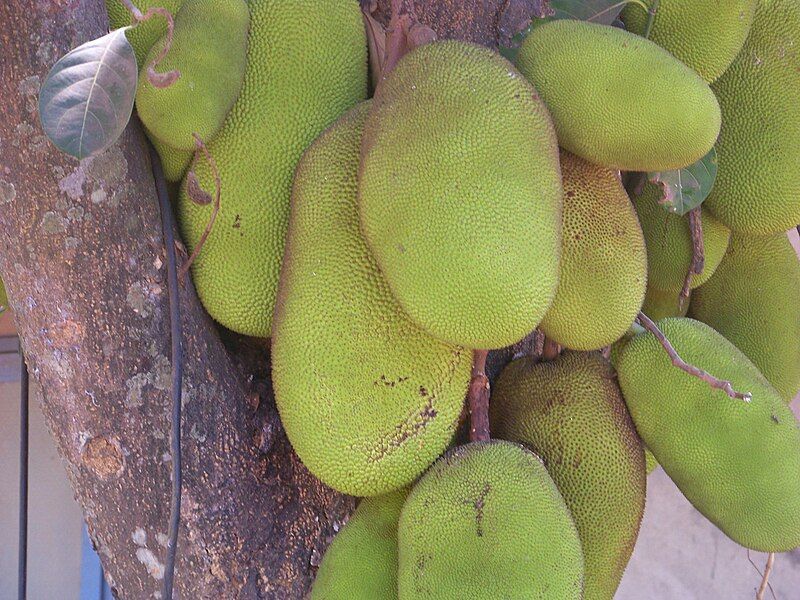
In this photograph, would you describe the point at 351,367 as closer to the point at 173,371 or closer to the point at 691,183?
the point at 173,371

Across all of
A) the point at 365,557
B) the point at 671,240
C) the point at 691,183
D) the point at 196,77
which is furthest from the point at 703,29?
the point at 365,557

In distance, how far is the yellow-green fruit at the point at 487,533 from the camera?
25.5 inches

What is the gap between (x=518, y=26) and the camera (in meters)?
1.07

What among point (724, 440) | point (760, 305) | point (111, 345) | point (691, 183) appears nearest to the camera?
point (111, 345)

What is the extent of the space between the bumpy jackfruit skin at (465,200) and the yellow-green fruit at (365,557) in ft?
0.71

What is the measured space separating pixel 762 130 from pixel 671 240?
18cm

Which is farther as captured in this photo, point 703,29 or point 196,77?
point 703,29

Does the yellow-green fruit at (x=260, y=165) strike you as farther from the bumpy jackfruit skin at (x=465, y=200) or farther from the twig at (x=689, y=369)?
the twig at (x=689, y=369)

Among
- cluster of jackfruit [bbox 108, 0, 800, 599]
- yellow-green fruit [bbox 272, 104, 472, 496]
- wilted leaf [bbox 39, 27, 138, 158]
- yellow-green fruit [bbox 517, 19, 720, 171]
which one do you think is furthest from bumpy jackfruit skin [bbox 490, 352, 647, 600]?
wilted leaf [bbox 39, 27, 138, 158]

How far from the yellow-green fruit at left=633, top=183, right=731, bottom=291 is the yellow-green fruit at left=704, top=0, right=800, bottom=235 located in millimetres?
36

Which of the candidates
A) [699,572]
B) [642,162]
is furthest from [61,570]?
[642,162]

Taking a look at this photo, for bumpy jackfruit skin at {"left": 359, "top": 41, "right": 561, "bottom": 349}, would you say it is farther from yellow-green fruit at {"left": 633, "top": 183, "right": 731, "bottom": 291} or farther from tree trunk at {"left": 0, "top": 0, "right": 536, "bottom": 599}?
yellow-green fruit at {"left": 633, "top": 183, "right": 731, "bottom": 291}

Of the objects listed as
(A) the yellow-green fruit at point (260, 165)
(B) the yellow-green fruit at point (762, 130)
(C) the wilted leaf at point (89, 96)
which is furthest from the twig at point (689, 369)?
(C) the wilted leaf at point (89, 96)

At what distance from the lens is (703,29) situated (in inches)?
34.8
